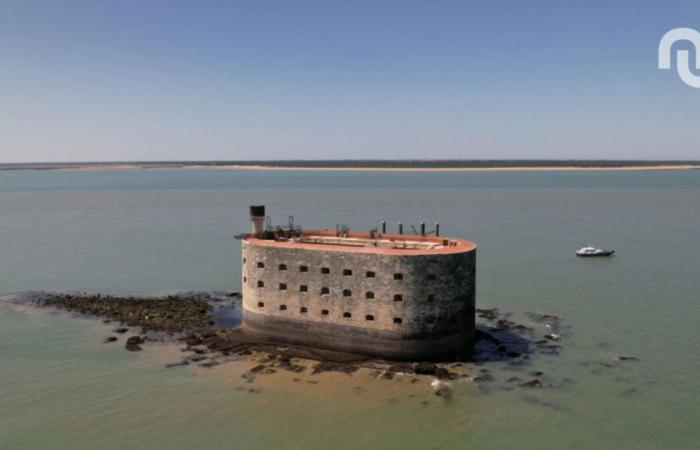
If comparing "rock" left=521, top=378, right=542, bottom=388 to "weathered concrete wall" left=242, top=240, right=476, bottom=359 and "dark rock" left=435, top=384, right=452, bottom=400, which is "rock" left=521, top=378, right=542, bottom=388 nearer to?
"dark rock" left=435, top=384, right=452, bottom=400

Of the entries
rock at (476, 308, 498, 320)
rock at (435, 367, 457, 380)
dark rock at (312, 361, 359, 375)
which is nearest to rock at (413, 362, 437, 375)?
rock at (435, 367, 457, 380)

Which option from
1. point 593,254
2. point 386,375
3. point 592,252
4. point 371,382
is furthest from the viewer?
point 592,252

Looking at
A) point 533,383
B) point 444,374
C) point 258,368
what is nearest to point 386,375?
point 444,374

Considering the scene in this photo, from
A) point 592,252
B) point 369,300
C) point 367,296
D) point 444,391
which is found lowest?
point 444,391

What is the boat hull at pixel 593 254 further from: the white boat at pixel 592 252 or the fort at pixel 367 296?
the fort at pixel 367 296

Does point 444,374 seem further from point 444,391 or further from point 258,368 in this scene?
point 258,368

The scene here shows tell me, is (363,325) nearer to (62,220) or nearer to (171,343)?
(171,343)

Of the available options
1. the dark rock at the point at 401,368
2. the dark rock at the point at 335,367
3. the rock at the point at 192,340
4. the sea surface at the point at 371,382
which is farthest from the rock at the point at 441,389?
the rock at the point at 192,340

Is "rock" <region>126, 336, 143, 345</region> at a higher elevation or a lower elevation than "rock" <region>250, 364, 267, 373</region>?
higher
